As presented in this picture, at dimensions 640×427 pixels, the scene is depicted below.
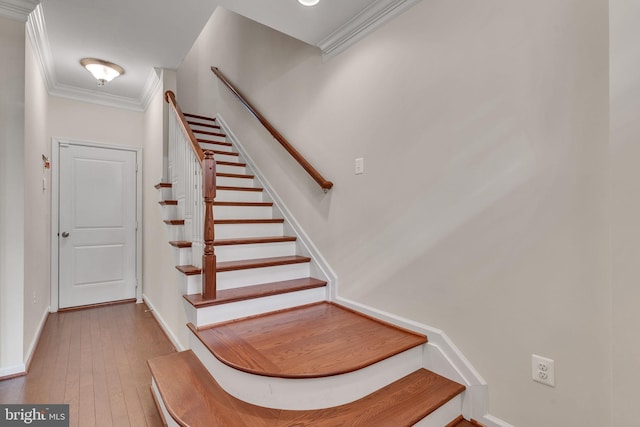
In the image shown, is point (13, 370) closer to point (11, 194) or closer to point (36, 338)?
point (36, 338)

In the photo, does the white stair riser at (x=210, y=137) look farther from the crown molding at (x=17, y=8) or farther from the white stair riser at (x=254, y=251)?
the white stair riser at (x=254, y=251)

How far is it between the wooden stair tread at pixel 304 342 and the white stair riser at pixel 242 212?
1.15 metres

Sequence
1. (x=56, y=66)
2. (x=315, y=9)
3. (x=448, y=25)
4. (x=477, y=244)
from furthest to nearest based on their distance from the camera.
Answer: (x=56, y=66) < (x=315, y=9) < (x=448, y=25) < (x=477, y=244)

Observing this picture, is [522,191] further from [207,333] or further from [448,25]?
[207,333]

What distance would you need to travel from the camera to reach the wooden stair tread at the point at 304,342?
149 cm

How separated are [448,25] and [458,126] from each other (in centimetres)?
58

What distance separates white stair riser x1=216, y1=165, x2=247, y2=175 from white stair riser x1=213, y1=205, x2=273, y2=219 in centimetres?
78

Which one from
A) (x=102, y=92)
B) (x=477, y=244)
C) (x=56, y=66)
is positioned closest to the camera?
(x=477, y=244)

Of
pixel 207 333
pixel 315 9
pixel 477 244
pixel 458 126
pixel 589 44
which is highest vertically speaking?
pixel 315 9

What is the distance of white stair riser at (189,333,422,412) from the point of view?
1420mm

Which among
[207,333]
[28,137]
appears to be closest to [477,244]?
[207,333]

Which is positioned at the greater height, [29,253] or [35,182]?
[35,182]

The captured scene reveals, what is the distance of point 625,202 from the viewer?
111cm

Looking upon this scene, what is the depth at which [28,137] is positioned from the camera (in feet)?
7.93
